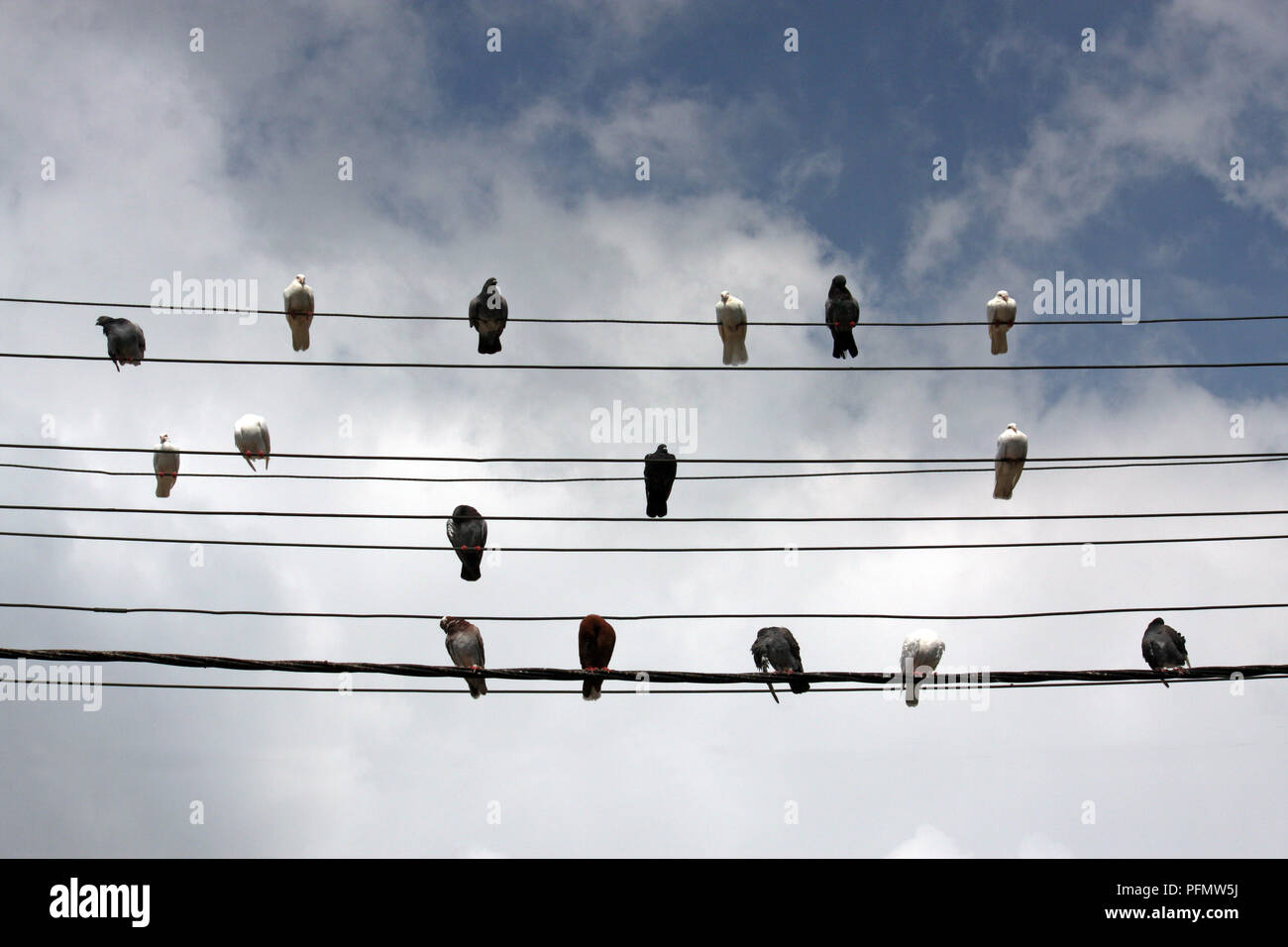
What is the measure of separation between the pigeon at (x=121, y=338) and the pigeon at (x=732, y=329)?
20.3 feet

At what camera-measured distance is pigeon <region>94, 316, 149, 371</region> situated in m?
12.4

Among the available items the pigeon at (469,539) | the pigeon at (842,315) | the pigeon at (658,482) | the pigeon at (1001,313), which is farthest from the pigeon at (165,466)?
the pigeon at (1001,313)

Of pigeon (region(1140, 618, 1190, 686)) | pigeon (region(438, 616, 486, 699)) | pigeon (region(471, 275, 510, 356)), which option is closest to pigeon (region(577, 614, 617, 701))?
pigeon (region(438, 616, 486, 699))

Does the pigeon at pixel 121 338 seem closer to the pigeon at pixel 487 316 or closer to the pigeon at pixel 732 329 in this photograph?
the pigeon at pixel 487 316

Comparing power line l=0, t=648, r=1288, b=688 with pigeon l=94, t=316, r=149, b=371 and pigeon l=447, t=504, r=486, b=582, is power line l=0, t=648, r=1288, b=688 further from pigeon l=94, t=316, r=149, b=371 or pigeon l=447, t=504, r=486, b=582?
pigeon l=94, t=316, r=149, b=371

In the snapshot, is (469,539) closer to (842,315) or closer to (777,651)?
(777,651)

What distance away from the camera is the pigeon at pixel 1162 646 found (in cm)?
1096

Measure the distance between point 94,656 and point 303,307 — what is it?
24.0 ft

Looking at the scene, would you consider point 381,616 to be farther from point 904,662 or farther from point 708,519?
point 904,662

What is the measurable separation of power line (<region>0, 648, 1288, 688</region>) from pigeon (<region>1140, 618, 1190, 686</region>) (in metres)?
4.16

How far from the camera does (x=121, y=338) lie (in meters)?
12.4

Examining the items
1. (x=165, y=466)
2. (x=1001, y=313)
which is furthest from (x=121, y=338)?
(x=1001, y=313)

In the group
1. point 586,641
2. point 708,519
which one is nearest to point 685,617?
point 708,519

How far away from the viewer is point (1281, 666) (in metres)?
6.86
